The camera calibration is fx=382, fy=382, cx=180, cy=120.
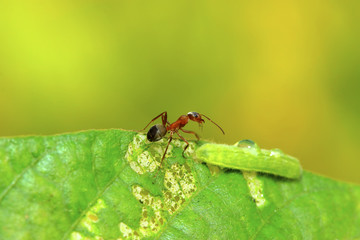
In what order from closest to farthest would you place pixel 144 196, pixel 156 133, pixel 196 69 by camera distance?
pixel 144 196, pixel 156 133, pixel 196 69

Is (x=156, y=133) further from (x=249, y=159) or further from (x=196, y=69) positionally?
(x=196, y=69)

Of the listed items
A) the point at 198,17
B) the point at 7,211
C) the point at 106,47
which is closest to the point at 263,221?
the point at 7,211

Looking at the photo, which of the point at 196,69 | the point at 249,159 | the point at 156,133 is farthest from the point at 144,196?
the point at 196,69

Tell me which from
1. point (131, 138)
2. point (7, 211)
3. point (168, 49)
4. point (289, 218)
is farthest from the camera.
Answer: point (168, 49)

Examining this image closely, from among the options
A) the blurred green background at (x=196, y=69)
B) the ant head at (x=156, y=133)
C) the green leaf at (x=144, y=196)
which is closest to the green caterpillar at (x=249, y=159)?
the green leaf at (x=144, y=196)

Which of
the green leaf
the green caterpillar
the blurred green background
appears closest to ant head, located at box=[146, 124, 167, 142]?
the green leaf

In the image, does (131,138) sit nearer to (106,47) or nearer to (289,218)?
(289,218)

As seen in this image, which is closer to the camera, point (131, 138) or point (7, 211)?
point (7, 211)
